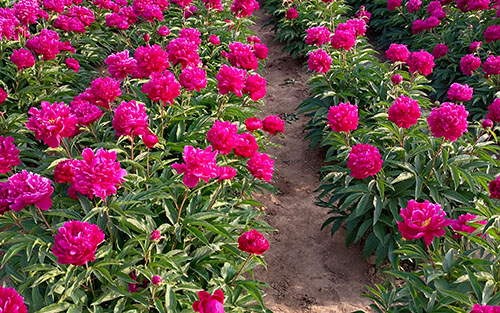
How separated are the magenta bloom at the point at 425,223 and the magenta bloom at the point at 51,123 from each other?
2.13m

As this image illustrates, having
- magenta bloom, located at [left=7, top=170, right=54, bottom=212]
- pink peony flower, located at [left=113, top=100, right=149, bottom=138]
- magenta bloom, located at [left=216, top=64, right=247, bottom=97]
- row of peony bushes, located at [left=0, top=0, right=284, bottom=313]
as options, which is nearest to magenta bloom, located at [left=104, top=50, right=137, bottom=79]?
row of peony bushes, located at [left=0, top=0, right=284, bottom=313]

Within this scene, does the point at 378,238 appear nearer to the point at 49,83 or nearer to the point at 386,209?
the point at 386,209

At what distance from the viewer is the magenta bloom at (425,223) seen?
2189mm

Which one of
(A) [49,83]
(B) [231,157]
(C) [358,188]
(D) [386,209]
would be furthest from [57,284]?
(A) [49,83]

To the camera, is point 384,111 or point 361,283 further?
point 384,111

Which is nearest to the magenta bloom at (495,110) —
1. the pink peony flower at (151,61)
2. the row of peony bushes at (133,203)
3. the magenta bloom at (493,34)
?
the row of peony bushes at (133,203)

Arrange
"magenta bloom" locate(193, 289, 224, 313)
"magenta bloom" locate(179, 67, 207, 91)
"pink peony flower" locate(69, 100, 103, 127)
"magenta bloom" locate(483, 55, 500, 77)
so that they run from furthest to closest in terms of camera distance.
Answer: "magenta bloom" locate(483, 55, 500, 77)
"magenta bloom" locate(179, 67, 207, 91)
"pink peony flower" locate(69, 100, 103, 127)
"magenta bloom" locate(193, 289, 224, 313)

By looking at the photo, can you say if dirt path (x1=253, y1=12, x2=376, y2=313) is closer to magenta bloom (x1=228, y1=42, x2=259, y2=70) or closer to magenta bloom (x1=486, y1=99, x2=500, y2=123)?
magenta bloom (x1=228, y1=42, x2=259, y2=70)

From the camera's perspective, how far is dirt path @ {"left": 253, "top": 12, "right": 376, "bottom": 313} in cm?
338

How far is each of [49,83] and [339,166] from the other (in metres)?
3.69

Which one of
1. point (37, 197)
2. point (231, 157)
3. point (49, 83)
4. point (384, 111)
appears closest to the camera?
point (37, 197)

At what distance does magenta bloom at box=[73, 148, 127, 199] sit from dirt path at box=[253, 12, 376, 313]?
1.88 meters

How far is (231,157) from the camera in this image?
146 inches

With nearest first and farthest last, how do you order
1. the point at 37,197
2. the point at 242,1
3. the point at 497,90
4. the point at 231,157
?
1. the point at 37,197
2. the point at 231,157
3. the point at 497,90
4. the point at 242,1
